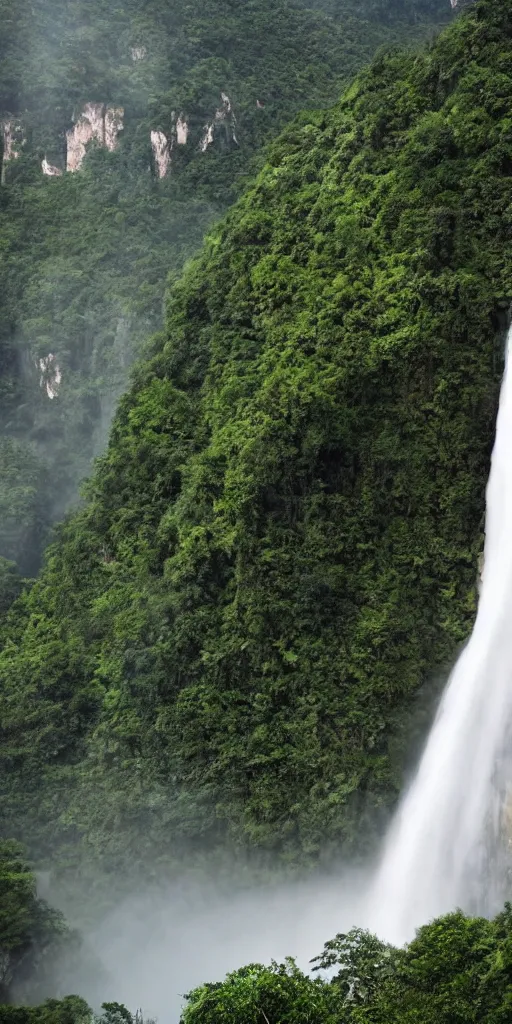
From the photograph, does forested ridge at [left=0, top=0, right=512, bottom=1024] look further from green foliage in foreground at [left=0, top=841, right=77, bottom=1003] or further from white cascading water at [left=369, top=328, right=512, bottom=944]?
white cascading water at [left=369, top=328, right=512, bottom=944]

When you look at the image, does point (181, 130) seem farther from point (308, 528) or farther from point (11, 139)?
point (308, 528)

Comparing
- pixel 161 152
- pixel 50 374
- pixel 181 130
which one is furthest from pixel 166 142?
pixel 50 374

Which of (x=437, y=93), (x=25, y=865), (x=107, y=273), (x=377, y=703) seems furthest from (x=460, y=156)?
(x=107, y=273)

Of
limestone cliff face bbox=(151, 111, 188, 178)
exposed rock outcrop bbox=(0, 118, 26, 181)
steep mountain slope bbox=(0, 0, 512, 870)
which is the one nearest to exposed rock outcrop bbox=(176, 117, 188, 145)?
limestone cliff face bbox=(151, 111, 188, 178)

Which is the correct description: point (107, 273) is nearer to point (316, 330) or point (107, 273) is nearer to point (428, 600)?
point (316, 330)

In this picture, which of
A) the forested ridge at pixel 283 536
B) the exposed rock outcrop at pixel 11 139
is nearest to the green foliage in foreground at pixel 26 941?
the forested ridge at pixel 283 536

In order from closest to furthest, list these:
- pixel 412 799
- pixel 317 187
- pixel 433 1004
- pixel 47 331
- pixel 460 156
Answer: pixel 433 1004, pixel 412 799, pixel 460 156, pixel 317 187, pixel 47 331
